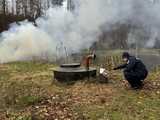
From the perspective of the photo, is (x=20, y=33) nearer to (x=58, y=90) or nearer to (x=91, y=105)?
(x=58, y=90)

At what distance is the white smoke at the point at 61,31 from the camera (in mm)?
20594

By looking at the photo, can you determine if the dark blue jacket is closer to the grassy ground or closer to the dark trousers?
the dark trousers

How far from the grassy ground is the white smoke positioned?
26.9 ft

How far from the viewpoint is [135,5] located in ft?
88.9

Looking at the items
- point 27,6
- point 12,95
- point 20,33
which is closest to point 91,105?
point 12,95

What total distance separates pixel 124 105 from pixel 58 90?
8.33 feet

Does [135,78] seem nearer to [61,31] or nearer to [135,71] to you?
[135,71]

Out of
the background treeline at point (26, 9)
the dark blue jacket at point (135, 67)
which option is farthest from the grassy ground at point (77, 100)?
the background treeline at point (26, 9)

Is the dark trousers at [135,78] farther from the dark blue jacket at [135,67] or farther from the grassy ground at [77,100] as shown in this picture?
the grassy ground at [77,100]

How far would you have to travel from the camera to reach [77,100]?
9000 millimetres

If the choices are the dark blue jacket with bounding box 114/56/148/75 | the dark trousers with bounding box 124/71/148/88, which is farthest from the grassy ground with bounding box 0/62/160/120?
the dark blue jacket with bounding box 114/56/148/75

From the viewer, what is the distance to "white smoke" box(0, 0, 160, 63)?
20.6 m

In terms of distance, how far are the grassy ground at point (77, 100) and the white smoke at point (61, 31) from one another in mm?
8214

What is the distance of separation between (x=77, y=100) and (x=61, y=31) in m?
13.5
